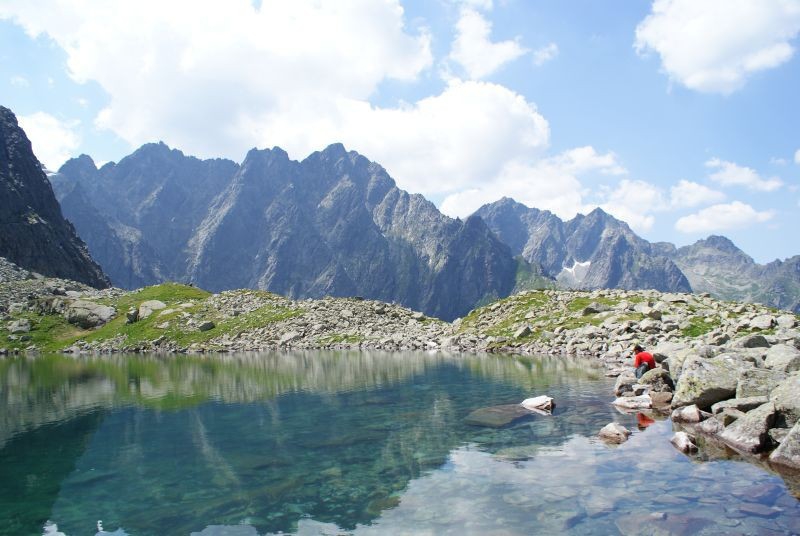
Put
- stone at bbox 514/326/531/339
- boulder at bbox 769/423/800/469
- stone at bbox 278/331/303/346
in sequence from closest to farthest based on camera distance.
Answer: boulder at bbox 769/423/800/469, stone at bbox 514/326/531/339, stone at bbox 278/331/303/346

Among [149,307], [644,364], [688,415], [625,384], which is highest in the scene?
[149,307]

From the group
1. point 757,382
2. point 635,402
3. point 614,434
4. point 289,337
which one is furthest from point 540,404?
point 289,337

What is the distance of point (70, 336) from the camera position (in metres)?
126

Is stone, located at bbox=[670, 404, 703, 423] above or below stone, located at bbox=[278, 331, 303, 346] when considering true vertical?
below

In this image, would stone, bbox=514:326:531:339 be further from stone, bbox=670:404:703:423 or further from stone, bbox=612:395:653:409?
stone, bbox=670:404:703:423

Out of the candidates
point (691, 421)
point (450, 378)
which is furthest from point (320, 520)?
point (450, 378)

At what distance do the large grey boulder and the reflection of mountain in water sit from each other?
197 inches

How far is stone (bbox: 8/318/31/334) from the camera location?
409 ft

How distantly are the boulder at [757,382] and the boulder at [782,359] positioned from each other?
4.09 feet

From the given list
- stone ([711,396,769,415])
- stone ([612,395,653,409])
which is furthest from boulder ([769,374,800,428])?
stone ([612,395,653,409])

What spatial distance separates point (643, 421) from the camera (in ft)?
98.2

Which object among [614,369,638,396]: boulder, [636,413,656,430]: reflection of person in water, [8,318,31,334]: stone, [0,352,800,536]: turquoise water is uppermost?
[8,318,31,334]: stone

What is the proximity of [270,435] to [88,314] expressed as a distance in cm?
12802

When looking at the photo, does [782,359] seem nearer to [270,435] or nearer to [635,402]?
[635,402]
